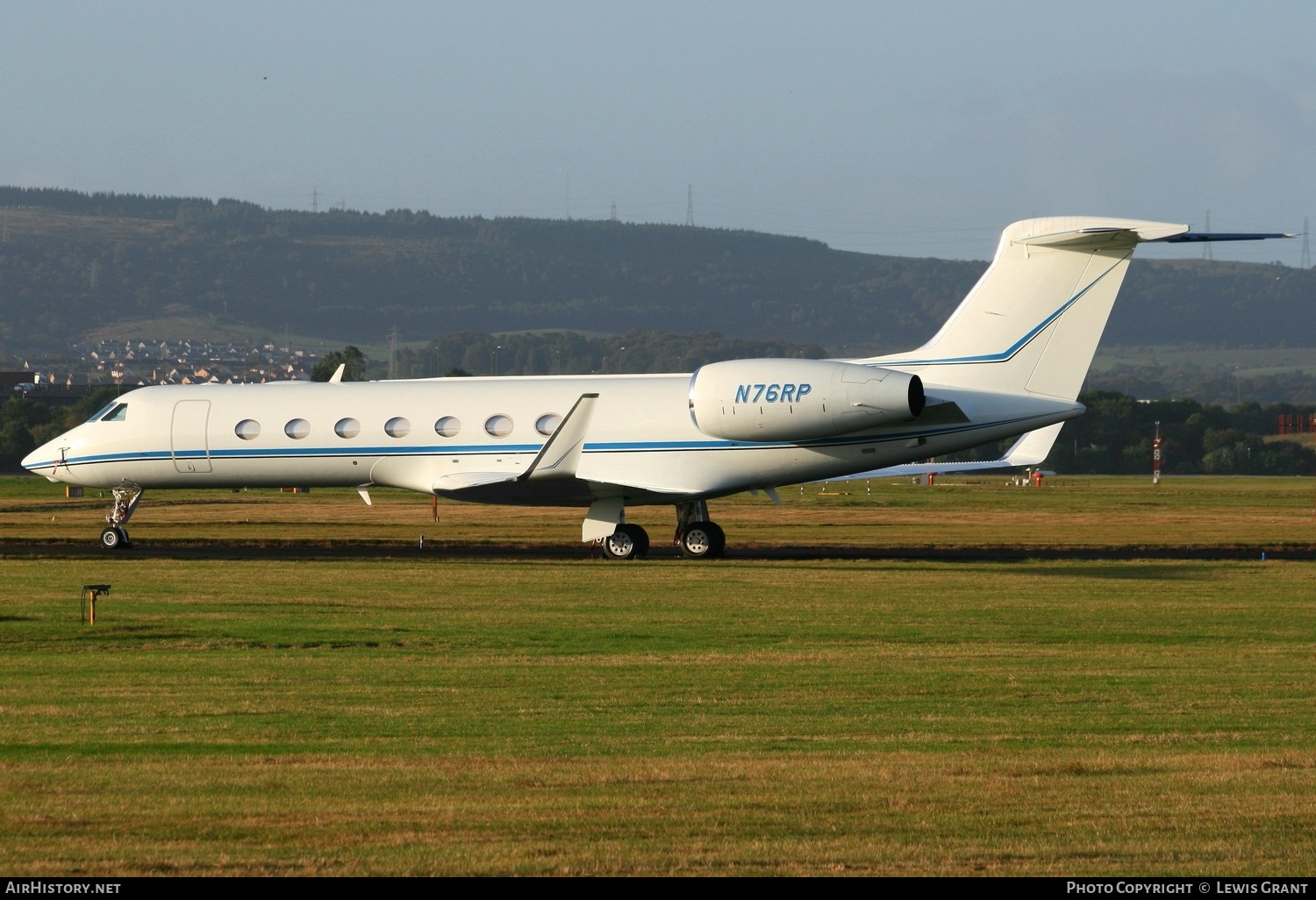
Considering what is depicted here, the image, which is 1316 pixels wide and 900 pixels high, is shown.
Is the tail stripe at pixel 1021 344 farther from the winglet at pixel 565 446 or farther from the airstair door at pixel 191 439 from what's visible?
the airstair door at pixel 191 439

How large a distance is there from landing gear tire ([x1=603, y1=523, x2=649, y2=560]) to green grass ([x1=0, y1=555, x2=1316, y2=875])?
6894mm

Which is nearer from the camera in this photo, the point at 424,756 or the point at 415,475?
the point at 424,756

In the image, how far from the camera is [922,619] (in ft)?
57.8

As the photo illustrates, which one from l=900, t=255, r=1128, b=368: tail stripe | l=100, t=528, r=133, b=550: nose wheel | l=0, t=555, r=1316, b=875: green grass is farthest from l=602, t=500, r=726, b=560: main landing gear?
l=100, t=528, r=133, b=550: nose wheel

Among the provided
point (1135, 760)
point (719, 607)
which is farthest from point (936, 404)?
point (1135, 760)

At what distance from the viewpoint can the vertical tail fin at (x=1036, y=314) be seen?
2402cm

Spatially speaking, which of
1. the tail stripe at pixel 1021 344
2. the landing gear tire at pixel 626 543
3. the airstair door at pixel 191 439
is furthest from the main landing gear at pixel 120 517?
Result: the tail stripe at pixel 1021 344

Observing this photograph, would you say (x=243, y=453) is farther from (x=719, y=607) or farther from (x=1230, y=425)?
(x=1230, y=425)

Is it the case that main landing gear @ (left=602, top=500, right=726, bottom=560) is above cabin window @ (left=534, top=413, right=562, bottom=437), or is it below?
below

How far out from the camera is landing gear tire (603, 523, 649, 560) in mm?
27016

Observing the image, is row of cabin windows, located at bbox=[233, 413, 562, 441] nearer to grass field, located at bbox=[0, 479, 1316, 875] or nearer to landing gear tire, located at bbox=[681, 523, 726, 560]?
landing gear tire, located at bbox=[681, 523, 726, 560]

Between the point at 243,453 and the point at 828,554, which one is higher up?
the point at 243,453

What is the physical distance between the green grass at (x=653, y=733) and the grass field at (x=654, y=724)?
0.04 meters
